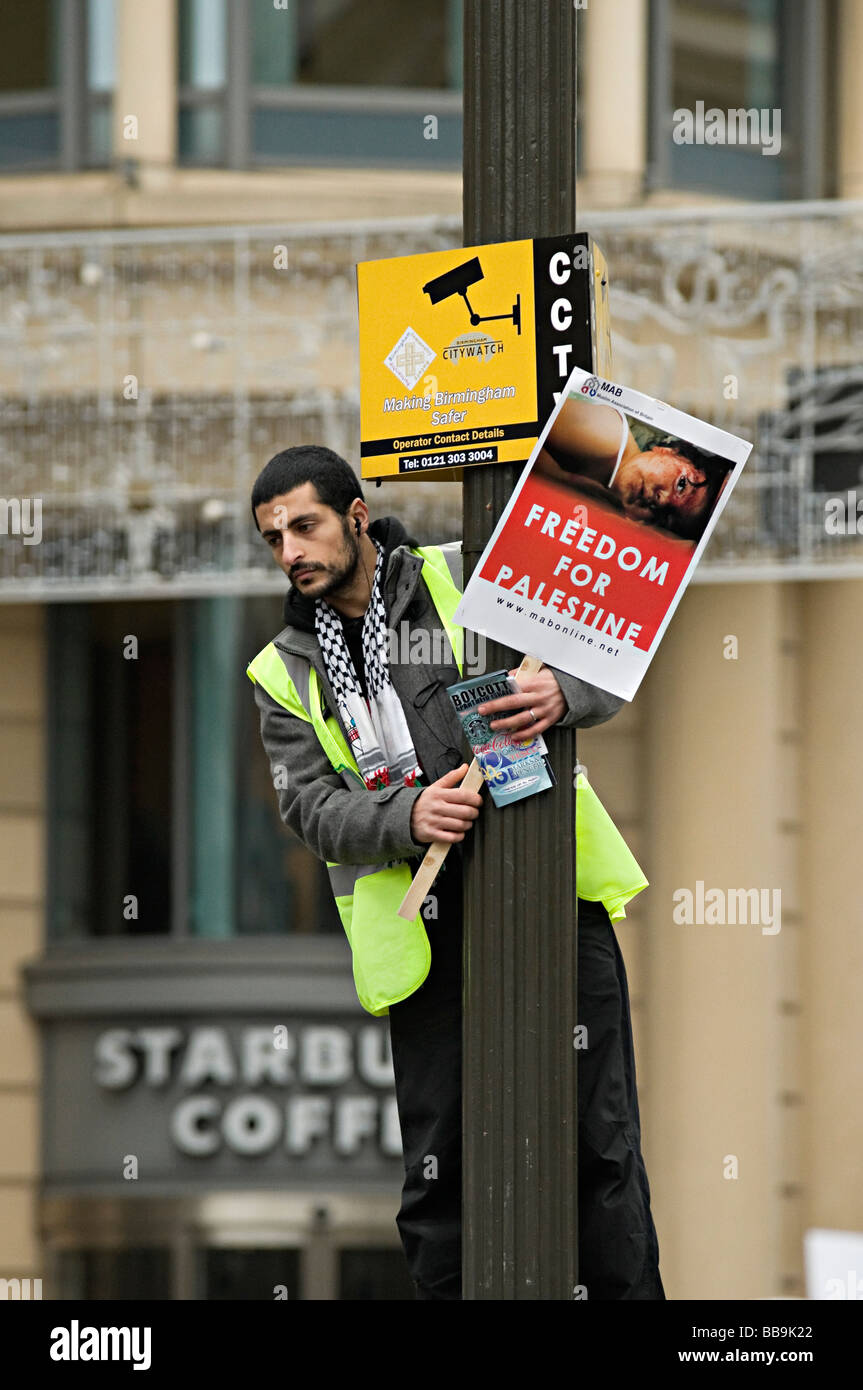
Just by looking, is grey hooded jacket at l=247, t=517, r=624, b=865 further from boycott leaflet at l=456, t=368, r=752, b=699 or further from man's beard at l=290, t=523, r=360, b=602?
boycott leaflet at l=456, t=368, r=752, b=699

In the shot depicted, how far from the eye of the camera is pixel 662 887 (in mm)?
10695

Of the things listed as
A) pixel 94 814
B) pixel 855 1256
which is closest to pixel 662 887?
pixel 94 814

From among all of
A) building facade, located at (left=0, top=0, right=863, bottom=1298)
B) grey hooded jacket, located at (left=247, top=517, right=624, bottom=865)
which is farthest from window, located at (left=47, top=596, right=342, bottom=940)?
grey hooded jacket, located at (left=247, top=517, right=624, bottom=865)

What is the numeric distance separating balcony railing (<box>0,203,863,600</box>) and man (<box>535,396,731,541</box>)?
7225 millimetres

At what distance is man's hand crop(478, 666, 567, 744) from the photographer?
3145mm

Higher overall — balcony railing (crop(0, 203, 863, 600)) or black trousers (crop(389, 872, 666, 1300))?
balcony railing (crop(0, 203, 863, 600))

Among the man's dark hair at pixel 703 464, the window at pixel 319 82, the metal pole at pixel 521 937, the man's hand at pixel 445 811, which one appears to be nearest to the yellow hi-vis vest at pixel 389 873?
the man's hand at pixel 445 811

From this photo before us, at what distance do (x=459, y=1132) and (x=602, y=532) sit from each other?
112 cm

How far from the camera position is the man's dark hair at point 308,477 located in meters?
3.52

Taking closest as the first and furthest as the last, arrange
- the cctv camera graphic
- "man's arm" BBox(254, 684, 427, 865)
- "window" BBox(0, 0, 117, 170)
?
the cctv camera graphic → "man's arm" BBox(254, 684, 427, 865) → "window" BBox(0, 0, 117, 170)

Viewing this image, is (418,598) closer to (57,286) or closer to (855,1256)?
(855,1256)

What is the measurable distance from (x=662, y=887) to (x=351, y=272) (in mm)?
3746

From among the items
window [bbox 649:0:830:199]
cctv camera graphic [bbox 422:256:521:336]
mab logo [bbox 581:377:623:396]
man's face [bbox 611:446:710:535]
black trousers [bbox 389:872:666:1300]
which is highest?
window [bbox 649:0:830:199]

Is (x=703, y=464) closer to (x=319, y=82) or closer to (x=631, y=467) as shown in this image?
(x=631, y=467)
